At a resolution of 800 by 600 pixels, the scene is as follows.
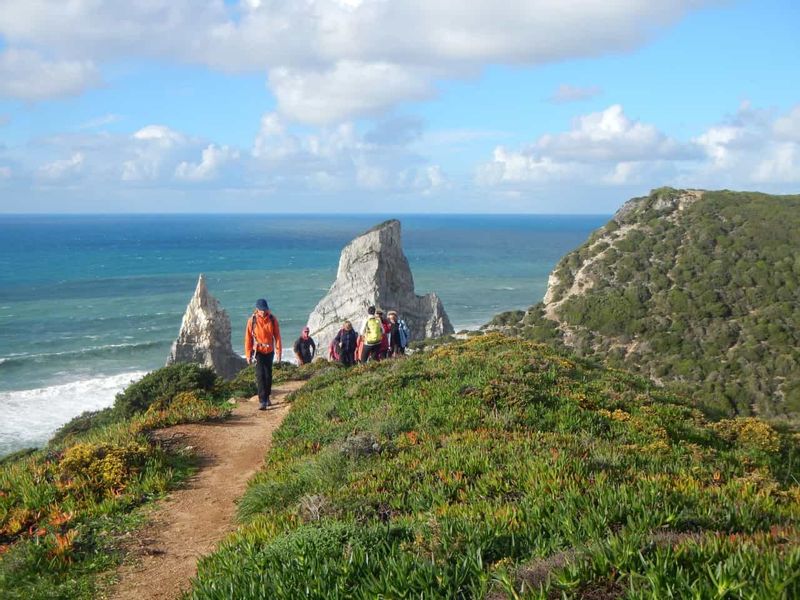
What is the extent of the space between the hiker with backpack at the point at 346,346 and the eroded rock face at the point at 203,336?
24822 millimetres

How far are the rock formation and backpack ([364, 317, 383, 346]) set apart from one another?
32.5 metres

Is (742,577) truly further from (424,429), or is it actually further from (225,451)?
(225,451)

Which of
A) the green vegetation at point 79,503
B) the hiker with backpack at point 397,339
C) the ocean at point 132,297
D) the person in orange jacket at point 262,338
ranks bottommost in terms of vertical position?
the ocean at point 132,297

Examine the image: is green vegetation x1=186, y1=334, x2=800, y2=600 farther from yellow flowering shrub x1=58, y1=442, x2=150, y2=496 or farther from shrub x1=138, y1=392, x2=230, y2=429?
yellow flowering shrub x1=58, y1=442, x2=150, y2=496

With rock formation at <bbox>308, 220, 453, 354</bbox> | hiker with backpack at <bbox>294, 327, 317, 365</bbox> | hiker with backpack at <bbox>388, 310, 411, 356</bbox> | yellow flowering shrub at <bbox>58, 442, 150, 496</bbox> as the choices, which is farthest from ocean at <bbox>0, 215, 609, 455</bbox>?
yellow flowering shrub at <bbox>58, 442, 150, 496</bbox>

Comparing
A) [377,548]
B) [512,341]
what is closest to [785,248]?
[512,341]

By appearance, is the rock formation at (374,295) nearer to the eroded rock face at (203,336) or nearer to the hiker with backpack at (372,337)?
the eroded rock face at (203,336)

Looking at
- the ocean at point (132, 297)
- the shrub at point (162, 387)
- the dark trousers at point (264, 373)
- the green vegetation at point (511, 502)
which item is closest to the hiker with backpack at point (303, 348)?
the shrub at point (162, 387)

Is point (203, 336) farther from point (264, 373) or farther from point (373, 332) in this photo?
point (264, 373)

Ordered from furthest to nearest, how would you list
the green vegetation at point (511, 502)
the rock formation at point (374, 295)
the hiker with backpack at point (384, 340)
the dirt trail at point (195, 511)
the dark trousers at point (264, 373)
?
the rock formation at point (374, 295), the hiker with backpack at point (384, 340), the dark trousers at point (264, 373), the dirt trail at point (195, 511), the green vegetation at point (511, 502)

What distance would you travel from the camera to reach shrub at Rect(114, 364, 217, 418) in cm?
1692

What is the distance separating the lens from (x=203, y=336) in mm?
43281

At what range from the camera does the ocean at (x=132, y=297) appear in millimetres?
45688

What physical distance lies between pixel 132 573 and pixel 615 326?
38.6 m
